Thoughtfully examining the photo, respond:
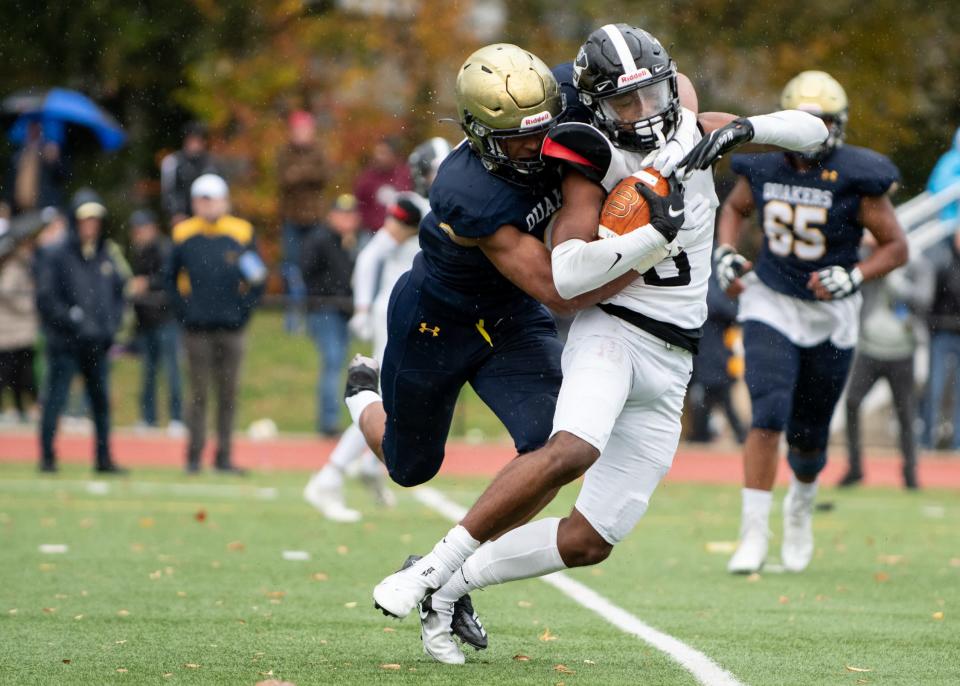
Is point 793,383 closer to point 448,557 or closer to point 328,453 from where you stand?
point 448,557

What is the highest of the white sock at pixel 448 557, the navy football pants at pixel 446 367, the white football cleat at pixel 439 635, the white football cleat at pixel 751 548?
the navy football pants at pixel 446 367

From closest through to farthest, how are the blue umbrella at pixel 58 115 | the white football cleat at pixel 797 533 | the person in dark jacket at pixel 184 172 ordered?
the white football cleat at pixel 797 533 < the person in dark jacket at pixel 184 172 < the blue umbrella at pixel 58 115

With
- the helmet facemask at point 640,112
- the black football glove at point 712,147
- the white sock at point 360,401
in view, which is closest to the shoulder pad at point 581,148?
the helmet facemask at point 640,112

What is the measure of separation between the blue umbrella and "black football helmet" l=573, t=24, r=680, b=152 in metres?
12.8

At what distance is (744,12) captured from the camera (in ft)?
81.5

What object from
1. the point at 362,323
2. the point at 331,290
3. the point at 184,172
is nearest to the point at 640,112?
the point at 362,323

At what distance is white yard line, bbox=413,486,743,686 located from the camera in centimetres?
464

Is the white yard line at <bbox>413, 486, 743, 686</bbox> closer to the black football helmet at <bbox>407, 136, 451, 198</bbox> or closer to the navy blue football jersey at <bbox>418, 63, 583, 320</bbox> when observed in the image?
the navy blue football jersey at <bbox>418, 63, 583, 320</bbox>

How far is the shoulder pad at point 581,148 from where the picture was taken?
471cm

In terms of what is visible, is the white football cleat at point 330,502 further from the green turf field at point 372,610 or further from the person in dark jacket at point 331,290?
the person in dark jacket at point 331,290

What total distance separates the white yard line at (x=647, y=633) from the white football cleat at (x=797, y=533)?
3.55 ft

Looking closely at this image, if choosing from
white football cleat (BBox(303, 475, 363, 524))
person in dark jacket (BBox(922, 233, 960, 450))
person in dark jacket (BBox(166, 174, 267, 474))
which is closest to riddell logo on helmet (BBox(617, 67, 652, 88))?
white football cleat (BBox(303, 475, 363, 524))

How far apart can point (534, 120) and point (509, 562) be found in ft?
4.56

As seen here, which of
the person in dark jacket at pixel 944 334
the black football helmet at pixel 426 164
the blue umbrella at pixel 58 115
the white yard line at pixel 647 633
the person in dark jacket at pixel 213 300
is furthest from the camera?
the blue umbrella at pixel 58 115
